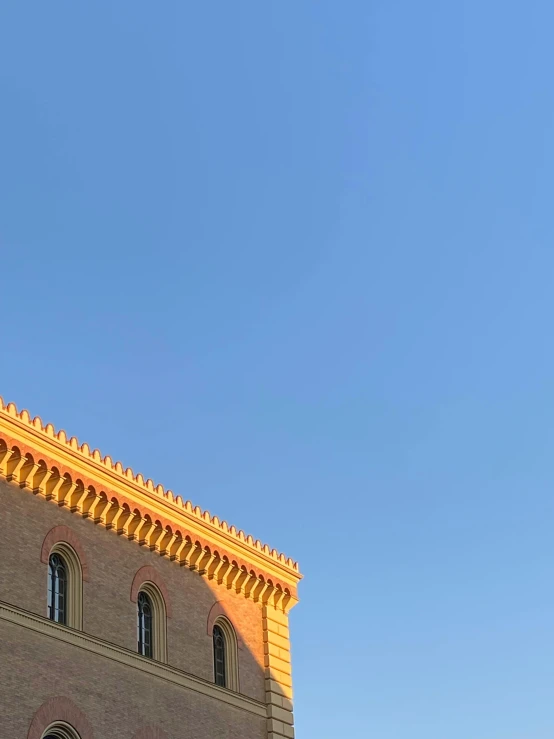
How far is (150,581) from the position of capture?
21.6 meters

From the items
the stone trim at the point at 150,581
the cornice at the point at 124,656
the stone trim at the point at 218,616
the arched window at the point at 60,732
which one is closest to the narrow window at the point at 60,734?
the arched window at the point at 60,732

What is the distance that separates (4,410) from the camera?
18812 mm

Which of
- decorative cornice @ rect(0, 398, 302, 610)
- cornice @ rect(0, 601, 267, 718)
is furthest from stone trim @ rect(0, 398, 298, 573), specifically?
cornice @ rect(0, 601, 267, 718)

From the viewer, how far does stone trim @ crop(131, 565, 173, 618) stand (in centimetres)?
2109

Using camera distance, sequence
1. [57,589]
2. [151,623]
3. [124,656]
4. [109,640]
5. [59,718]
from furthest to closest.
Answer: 1. [151,623]
2. [124,656]
3. [109,640]
4. [57,589]
5. [59,718]

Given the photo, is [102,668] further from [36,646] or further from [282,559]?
[282,559]

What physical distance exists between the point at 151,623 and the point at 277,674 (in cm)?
426

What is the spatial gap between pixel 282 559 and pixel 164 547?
437cm

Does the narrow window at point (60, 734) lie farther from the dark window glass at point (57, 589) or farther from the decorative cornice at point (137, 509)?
the decorative cornice at point (137, 509)

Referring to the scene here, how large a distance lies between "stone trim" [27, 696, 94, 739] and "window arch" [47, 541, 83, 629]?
1.38m

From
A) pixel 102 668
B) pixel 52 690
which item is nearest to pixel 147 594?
pixel 102 668

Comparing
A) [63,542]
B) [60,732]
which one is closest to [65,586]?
[63,542]

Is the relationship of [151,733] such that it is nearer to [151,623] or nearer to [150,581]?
[151,623]

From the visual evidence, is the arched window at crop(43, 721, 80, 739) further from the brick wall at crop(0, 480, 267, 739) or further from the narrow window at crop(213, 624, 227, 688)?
the narrow window at crop(213, 624, 227, 688)
